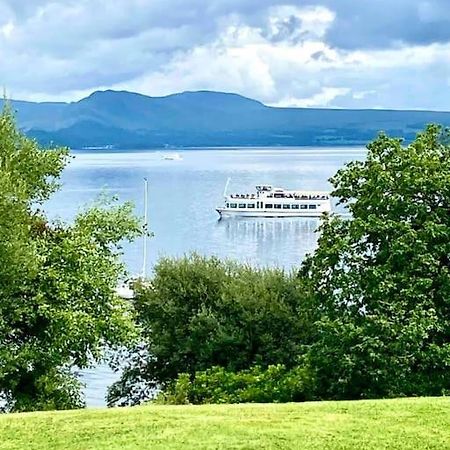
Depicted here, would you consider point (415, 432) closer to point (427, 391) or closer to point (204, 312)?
point (427, 391)

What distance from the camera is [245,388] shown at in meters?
17.0

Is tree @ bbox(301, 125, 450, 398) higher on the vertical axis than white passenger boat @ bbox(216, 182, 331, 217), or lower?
higher

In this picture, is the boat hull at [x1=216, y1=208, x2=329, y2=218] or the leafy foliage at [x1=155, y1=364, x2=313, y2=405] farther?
the boat hull at [x1=216, y1=208, x2=329, y2=218]

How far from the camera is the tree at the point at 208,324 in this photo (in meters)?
21.8

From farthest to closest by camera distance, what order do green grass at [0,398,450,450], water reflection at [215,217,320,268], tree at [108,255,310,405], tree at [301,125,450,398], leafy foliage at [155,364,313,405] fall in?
water reflection at [215,217,320,268], tree at [108,255,310,405], leafy foliage at [155,364,313,405], tree at [301,125,450,398], green grass at [0,398,450,450]

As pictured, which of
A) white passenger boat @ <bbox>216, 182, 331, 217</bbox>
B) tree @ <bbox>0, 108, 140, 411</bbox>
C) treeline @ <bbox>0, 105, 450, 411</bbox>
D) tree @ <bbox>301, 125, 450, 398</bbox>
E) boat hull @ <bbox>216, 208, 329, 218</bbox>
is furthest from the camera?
white passenger boat @ <bbox>216, 182, 331, 217</bbox>

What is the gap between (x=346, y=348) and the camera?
50.1ft

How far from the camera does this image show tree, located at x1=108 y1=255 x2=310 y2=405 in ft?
A: 71.5

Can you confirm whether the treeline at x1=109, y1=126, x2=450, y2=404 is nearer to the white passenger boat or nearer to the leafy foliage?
the leafy foliage

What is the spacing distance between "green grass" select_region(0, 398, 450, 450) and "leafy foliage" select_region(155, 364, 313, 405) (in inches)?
239

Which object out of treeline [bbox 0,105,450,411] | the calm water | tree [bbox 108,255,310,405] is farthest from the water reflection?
treeline [bbox 0,105,450,411]

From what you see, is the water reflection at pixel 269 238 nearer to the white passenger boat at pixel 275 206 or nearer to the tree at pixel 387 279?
the white passenger boat at pixel 275 206

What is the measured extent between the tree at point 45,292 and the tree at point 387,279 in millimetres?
4091

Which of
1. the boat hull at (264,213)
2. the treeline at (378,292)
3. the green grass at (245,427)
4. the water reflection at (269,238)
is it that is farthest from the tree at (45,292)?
the boat hull at (264,213)
